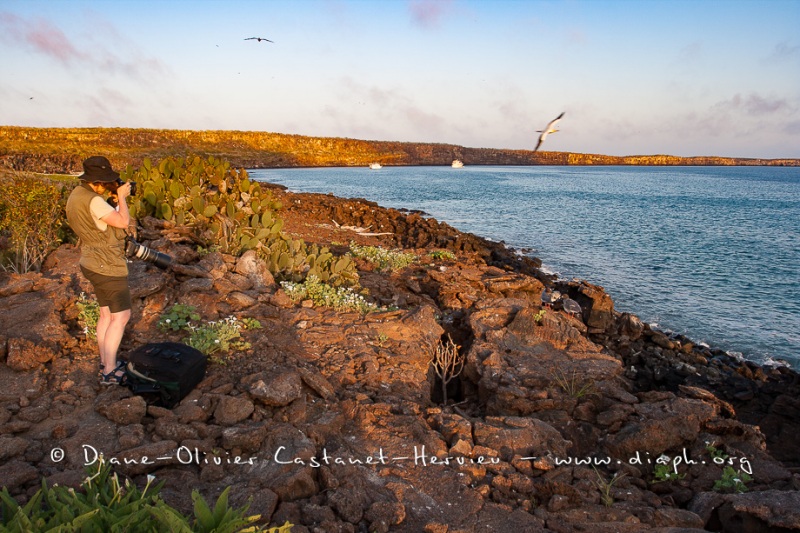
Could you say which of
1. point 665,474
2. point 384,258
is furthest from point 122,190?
point 384,258

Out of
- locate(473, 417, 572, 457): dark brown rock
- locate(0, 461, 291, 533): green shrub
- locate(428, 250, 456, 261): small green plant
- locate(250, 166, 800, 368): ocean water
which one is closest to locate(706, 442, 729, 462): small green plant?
locate(473, 417, 572, 457): dark brown rock

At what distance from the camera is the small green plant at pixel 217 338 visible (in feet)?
18.1

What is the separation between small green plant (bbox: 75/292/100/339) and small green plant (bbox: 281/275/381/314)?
8.60 ft

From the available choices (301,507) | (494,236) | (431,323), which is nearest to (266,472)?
(301,507)

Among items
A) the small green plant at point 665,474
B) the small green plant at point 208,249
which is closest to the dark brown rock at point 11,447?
the small green plant at point 208,249

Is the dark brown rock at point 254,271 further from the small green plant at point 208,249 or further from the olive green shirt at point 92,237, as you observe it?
the olive green shirt at point 92,237

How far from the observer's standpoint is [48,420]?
421 centimetres

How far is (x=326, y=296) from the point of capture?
780cm

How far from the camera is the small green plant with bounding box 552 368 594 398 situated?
19.5ft

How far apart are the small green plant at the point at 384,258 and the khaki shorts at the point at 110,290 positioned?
→ 743cm

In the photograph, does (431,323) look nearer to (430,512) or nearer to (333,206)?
(430,512)

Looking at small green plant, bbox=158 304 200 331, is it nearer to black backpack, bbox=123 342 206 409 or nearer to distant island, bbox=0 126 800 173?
black backpack, bbox=123 342 206 409

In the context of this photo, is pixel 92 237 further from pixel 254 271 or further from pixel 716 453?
pixel 716 453

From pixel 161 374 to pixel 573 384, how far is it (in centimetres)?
441
